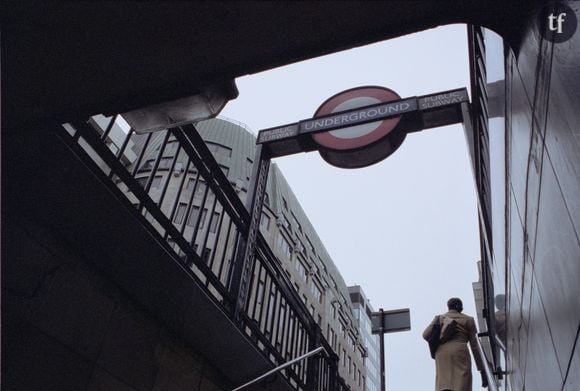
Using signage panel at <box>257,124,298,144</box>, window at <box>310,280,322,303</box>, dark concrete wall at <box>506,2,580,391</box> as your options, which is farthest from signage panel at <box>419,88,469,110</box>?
window at <box>310,280,322,303</box>

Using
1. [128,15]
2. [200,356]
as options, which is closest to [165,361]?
[200,356]

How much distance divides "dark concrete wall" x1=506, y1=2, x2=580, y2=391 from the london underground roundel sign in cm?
271

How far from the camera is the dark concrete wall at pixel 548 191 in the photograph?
6.89 feet

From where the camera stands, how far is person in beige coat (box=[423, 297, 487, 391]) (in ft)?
17.1

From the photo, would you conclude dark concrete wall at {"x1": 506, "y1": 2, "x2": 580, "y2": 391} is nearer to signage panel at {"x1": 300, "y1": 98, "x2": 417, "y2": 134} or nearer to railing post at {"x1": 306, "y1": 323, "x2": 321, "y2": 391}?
signage panel at {"x1": 300, "y1": 98, "x2": 417, "y2": 134}

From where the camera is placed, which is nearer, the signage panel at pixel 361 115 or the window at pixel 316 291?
the signage panel at pixel 361 115

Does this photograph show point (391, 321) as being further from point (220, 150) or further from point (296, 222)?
point (296, 222)

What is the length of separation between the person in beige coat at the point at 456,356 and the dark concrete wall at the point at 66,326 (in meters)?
3.29

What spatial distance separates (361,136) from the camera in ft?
22.9

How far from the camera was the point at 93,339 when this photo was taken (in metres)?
3.02

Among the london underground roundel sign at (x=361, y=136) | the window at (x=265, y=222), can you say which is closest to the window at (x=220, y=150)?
the window at (x=265, y=222)

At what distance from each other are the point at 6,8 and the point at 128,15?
1.85 ft

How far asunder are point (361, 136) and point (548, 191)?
441 cm

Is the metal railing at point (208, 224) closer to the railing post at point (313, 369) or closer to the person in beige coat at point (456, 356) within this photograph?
the railing post at point (313, 369)
